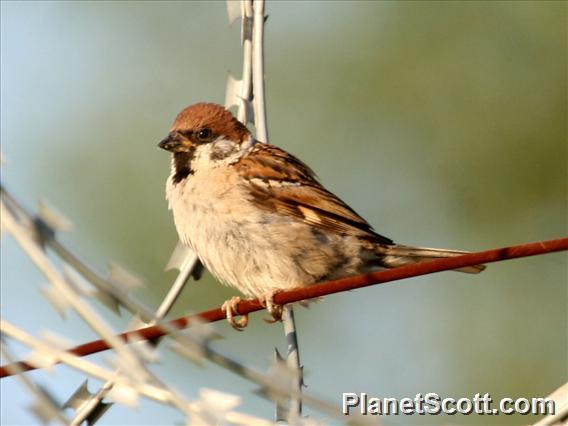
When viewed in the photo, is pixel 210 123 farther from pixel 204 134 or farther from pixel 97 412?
pixel 97 412

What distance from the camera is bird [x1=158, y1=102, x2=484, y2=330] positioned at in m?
4.16

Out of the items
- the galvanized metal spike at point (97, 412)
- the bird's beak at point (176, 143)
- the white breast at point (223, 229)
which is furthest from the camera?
the bird's beak at point (176, 143)

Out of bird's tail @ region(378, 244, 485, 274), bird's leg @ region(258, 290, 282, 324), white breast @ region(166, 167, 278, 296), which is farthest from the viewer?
bird's tail @ region(378, 244, 485, 274)

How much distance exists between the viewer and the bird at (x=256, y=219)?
416cm

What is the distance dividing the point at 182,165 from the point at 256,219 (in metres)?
0.52

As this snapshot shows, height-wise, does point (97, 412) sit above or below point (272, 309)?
below

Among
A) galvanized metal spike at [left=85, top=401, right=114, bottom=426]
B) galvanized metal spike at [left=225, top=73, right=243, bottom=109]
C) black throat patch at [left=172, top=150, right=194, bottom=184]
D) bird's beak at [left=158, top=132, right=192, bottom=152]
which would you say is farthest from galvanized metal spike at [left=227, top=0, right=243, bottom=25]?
galvanized metal spike at [left=85, top=401, right=114, bottom=426]

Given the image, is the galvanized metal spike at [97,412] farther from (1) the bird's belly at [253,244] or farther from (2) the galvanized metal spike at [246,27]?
(1) the bird's belly at [253,244]

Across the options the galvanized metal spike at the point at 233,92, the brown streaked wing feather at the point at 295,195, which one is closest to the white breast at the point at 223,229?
the brown streaked wing feather at the point at 295,195

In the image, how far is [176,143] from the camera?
4684 millimetres

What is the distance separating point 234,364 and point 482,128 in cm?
711

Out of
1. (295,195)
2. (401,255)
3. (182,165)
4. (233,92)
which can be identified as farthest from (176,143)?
(233,92)

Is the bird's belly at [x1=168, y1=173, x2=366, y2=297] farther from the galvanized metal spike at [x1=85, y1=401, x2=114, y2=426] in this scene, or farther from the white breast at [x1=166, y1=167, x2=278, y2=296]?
the galvanized metal spike at [x1=85, y1=401, x2=114, y2=426]

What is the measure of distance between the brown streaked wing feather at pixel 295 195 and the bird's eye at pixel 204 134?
194 millimetres
